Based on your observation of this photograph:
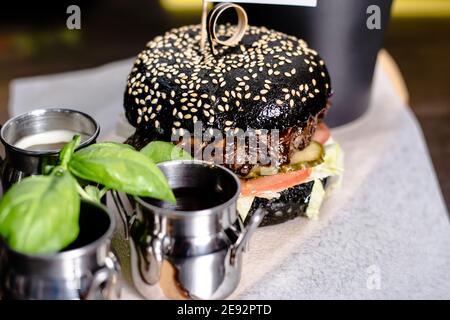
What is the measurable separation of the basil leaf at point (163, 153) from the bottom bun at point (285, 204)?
12.0 inches

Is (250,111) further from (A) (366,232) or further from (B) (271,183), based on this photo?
(A) (366,232)

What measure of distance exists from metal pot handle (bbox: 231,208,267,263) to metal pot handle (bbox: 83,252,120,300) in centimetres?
27

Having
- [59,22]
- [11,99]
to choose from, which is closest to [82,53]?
[59,22]

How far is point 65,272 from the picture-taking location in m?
1.29

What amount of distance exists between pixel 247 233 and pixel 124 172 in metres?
0.31

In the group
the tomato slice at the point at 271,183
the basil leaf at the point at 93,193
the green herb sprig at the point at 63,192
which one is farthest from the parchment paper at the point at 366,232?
the green herb sprig at the point at 63,192

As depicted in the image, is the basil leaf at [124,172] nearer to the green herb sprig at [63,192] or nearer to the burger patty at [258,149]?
the green herb sprig at [63,192]

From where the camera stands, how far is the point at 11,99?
108 inches

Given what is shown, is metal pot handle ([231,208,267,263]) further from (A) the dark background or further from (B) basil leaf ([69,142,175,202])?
(A) the dark background

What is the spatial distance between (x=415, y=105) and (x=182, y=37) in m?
1.45

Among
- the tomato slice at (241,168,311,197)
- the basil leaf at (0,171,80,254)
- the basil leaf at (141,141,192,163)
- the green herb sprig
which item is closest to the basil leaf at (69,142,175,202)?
the green herb sprig

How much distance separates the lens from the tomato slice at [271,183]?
1806 millimetres

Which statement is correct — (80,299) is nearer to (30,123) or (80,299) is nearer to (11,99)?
(30,123)

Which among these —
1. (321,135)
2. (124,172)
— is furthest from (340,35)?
(124,172)
